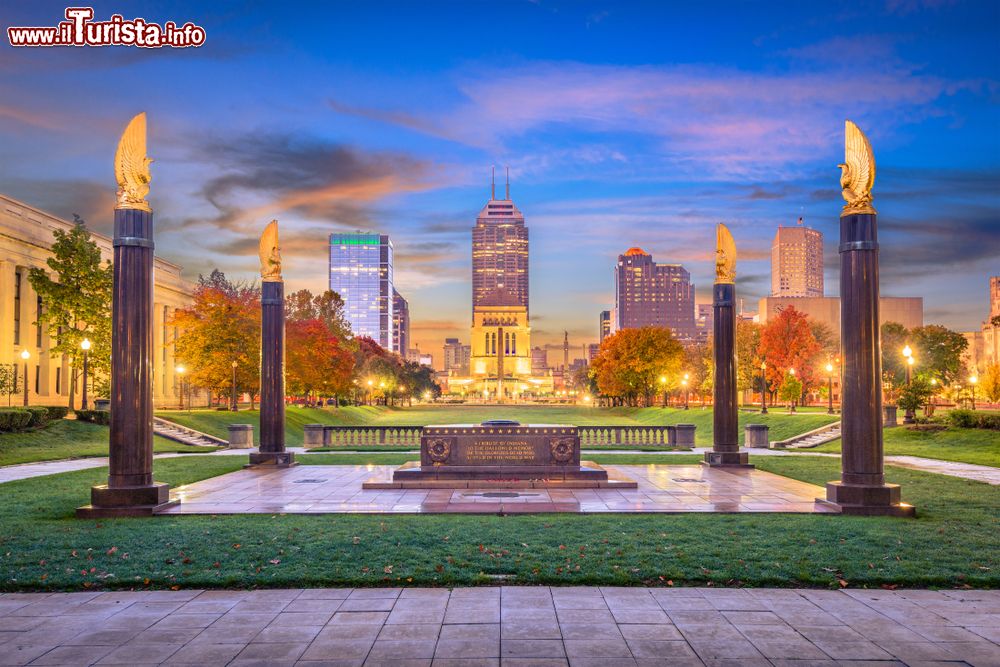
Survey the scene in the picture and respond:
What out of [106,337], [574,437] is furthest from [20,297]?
[574,437]

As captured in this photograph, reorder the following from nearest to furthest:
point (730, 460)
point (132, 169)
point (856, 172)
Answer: point (132, 169), point (856, 172), point (730, 460)

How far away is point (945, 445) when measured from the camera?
3331cm

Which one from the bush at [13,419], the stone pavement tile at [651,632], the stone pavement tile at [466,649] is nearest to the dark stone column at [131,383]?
the stone pavement tile at [466,649]

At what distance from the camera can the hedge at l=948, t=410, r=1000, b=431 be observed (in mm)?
33750

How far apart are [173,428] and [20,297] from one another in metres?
26.2

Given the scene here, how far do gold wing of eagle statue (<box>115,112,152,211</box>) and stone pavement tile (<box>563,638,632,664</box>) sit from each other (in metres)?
13.8

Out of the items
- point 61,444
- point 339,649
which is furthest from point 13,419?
point 339,649

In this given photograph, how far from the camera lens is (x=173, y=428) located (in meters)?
41.3

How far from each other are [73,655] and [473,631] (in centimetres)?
410

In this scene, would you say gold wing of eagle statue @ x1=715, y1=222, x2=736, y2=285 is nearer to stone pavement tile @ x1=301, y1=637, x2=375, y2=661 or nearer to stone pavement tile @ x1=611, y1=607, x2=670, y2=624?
stone pavement tile @ x1=611, y1=607, x2=670, y2=624

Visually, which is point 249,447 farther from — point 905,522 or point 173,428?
point 905,522

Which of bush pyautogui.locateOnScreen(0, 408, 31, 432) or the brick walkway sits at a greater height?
bush pyautogui.locateOnScreen(0, 408, 31, 432)

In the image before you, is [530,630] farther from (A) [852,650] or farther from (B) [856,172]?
(B) [856,172]

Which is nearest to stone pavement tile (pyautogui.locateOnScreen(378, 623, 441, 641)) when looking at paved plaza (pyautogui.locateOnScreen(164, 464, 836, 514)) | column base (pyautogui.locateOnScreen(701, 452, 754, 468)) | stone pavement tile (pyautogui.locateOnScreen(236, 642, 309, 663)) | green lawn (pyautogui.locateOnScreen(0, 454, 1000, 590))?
stone pavement tile (pyautogui.locateOnScreen(236, 642, 309, 663))
